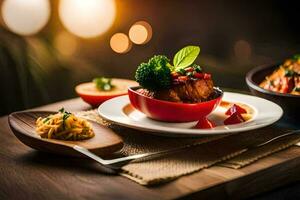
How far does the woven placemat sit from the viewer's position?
122 centimetres

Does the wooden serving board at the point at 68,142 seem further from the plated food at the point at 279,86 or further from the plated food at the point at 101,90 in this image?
the plated food at the point at 279,86

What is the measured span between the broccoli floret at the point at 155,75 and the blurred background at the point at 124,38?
148cm

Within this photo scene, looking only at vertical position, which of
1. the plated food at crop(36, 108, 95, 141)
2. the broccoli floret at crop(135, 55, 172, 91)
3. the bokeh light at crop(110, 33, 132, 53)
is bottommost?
the bokeh light at crop(110, 33, 132, 53)

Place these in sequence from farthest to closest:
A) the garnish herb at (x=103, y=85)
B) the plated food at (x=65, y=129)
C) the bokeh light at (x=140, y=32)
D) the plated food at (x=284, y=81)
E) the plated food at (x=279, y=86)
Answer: the bokeh light at (x=140, y=32)
the garnish herb at (x=103, y=85)
the plated food at (x=284, y=81)
the plated food at (x=279, y=86)
the plated food at (x=65, y=129)

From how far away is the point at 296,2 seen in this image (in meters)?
2.94

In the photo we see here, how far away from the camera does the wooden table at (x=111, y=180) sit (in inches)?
44.9

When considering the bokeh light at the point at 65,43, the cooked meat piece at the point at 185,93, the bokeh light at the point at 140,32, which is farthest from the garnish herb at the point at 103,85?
the bokeh light at the point at 140,32

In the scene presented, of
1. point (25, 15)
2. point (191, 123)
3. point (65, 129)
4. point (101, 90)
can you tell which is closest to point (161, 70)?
point (191, 123)

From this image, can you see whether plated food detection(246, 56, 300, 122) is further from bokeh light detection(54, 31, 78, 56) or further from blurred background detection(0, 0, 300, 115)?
bokeh light detection(54, 31, 78, 56)

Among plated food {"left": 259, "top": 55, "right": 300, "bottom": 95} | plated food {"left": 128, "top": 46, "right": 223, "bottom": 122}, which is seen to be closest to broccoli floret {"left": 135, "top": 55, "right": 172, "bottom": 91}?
plated food {"left": 128, "top": 46, "right": 223, "bottom": 122}

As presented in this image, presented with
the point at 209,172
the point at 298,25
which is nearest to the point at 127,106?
the point at 209,172

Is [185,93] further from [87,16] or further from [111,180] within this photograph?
[87,16]

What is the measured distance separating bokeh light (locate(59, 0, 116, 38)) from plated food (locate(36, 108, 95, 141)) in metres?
1.77

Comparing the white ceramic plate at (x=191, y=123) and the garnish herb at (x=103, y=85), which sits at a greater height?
the white ceramic plate at (x=191, y=123)
